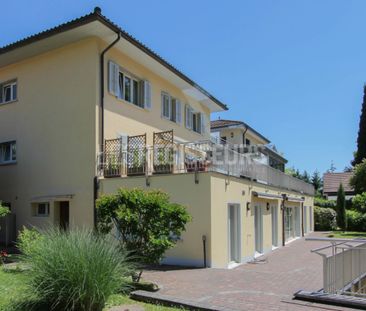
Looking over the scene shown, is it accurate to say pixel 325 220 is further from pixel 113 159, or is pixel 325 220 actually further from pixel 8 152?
pixel 8 152

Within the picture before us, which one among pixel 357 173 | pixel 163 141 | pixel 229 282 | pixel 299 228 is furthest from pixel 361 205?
pixel 229 282

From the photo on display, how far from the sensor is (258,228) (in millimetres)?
18734

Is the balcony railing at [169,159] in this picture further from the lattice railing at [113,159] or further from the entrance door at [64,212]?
the entrance door at [64,212]

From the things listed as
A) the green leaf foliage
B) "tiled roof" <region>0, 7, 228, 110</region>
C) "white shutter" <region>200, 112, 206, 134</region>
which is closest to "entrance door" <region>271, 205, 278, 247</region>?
"white shutter" <region>200, 112, 206, 134</region>

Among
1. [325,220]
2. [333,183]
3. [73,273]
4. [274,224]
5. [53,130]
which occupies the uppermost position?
[53,130]

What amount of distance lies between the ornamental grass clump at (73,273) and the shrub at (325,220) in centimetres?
3257

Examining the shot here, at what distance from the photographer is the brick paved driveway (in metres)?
8.40

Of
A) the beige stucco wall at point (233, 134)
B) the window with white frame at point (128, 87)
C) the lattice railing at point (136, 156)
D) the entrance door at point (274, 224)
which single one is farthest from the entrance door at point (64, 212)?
the beige stucco wall at point (233, 134)

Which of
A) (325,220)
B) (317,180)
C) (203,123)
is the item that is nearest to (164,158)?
(203,123)

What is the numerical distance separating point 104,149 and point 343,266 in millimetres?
9250

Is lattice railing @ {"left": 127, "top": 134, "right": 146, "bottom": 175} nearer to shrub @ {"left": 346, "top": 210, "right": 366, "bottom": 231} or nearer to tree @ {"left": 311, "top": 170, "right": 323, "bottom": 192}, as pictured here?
shrub @ {"left": 346, "top": 210, "right": 366, "bottom": 231}

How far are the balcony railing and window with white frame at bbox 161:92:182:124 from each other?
207 inches

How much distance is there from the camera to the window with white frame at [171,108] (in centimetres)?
2028

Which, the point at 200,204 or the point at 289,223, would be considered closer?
the point at 200,204
